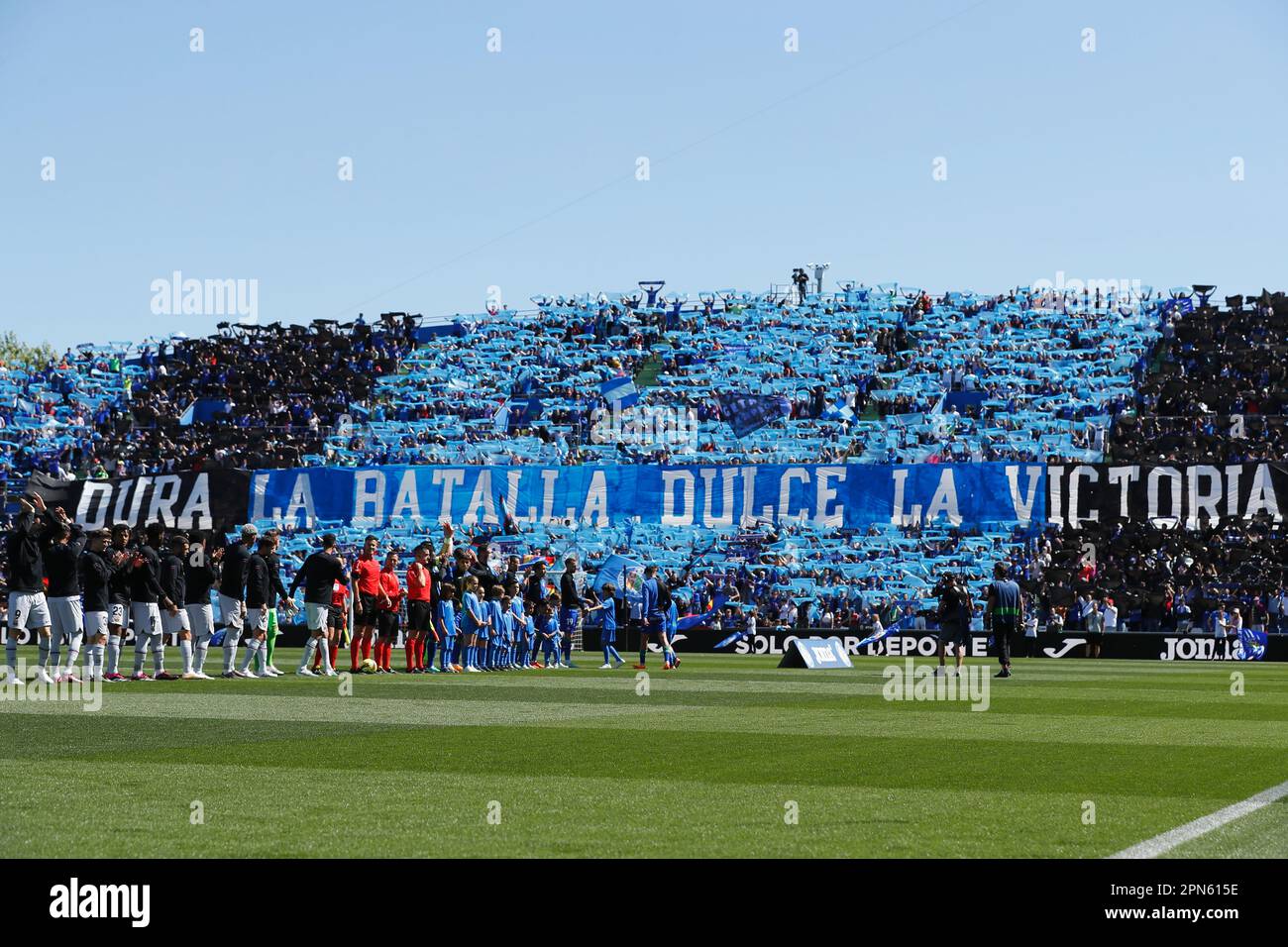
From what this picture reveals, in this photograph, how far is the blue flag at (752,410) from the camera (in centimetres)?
5372

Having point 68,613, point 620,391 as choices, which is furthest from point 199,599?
point 620,391

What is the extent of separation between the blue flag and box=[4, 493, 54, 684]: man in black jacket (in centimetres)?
3583

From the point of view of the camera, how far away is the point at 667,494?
169ft

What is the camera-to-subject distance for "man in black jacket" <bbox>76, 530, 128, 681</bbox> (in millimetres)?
20094

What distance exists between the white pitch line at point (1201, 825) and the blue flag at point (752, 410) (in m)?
42.8

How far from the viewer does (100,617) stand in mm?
20328

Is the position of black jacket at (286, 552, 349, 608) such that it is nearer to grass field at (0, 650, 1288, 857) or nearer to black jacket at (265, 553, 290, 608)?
black jacket at (265, 553, 290, 608)

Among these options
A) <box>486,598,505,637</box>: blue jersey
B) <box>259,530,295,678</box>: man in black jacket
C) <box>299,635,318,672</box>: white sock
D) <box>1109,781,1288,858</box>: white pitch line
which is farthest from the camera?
<box>486,598,505,637</box>: blue jersey

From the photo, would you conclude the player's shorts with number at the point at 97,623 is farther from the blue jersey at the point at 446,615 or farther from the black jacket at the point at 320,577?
the blue jersey at the point at 446,615

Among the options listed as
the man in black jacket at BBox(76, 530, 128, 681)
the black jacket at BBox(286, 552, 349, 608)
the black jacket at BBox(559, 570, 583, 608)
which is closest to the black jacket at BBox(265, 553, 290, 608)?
the black jacket at BBox(286, 552, 349, 608)

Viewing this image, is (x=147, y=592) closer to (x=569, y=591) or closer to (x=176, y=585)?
(x=176, y=585)

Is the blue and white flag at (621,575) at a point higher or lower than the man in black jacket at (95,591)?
lower

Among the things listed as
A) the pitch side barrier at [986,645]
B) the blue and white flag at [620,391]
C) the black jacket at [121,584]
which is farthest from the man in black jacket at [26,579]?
the blue and white flag at [620,391]
